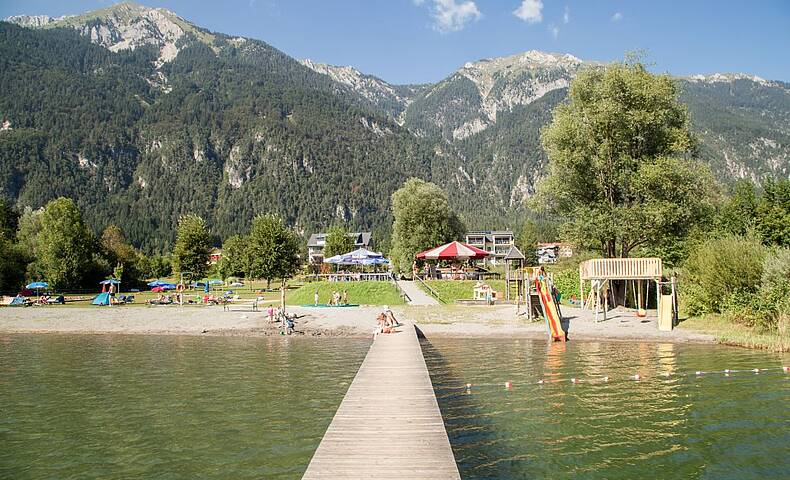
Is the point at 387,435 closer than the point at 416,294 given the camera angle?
Yes

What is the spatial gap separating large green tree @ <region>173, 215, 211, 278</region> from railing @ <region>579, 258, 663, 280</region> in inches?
2321

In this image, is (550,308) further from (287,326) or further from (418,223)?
(418,223)

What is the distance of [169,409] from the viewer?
51.7 feet

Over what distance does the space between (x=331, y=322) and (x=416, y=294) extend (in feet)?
40.8

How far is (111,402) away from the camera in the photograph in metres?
16.8

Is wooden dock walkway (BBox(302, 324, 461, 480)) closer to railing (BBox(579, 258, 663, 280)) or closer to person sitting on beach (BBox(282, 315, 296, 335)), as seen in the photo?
person sitting on beach (BBox(282, 315, 296, 335))

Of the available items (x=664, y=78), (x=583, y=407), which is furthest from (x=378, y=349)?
(x=664, y=78)

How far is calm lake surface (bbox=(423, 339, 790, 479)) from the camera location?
11.1 meters

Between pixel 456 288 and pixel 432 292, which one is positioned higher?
pixel 456 288

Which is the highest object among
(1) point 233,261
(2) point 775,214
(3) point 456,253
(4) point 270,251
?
(2) point 775,214

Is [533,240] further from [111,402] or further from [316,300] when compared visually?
[111,402]

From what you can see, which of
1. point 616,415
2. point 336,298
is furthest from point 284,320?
point 616,415

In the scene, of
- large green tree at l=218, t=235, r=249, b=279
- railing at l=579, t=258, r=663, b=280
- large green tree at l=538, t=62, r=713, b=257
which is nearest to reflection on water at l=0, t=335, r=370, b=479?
railing at l=579, t=258, r=663, b=280

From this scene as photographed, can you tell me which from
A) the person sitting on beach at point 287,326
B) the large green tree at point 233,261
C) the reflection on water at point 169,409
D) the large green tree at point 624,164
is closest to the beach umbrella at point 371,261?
the large green tree at point 624,164
